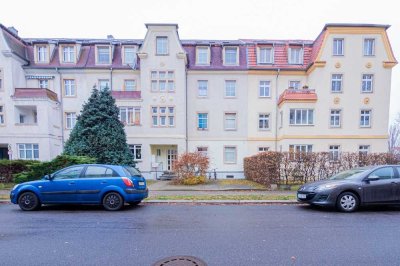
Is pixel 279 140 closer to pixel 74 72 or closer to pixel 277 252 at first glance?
pixel 277 252

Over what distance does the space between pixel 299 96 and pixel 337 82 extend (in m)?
3.70

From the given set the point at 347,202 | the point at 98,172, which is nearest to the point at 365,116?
the point at 347,202

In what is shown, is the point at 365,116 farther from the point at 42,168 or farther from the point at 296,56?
the point at 42,168

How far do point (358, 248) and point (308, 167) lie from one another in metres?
8.27

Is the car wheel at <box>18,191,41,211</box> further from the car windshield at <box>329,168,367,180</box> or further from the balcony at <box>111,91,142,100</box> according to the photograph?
the balcony at <box>111,91,142,100</box>

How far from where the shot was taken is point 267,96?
66.6 feet

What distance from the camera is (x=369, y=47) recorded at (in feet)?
61.0

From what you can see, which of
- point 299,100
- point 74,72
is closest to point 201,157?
point 299,100

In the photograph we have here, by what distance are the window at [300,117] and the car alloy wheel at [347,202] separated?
12085mm

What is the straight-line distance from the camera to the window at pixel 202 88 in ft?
66.6

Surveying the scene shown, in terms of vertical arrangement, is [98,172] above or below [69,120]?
below

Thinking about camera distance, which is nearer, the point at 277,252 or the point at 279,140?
the point at 277,252

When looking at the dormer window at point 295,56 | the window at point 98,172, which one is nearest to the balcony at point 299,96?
the dormer window at point 295,56

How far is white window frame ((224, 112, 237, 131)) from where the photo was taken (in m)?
20.4
